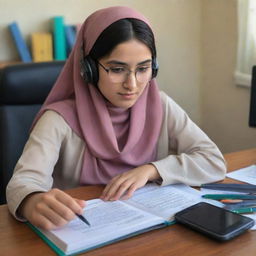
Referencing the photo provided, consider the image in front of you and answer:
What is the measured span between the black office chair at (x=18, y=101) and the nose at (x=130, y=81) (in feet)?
1.88

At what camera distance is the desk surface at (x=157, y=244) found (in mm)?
837

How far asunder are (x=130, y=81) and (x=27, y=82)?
599 millimetres

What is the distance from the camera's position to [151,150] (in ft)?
4.43

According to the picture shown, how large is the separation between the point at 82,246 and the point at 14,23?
5.58ft

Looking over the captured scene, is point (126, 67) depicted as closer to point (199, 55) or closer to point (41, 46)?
point (41, 46)

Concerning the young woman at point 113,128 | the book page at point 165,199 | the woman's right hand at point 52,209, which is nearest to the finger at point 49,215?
the woman's right hand at point 52,209

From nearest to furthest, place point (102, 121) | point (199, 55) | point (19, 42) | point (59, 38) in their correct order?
1. point (102, 121)
2. point (19, 42)
3. point (59, 38)
4. point (199, 55)

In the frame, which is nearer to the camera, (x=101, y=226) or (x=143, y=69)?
(x=101, y=226)

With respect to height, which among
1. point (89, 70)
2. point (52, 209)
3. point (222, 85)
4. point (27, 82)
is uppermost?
point (89, 70)

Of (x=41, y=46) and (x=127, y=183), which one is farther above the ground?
(x=41, y=46)

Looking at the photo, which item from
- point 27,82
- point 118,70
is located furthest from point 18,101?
point 118,70

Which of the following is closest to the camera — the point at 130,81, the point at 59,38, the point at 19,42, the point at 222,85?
the point at 130,81

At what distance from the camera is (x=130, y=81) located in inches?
45.5

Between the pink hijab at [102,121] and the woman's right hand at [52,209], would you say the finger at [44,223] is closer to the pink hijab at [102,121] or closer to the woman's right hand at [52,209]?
the woman's right hand at [52,209]
